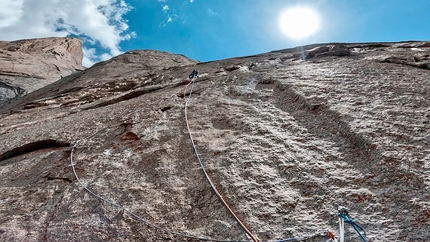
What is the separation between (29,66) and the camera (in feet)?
70.6

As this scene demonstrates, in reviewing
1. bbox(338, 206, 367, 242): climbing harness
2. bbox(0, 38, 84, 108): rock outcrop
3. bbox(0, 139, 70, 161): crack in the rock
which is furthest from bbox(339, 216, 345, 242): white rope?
bbox(0, 38, 84, 108): rock outcrop

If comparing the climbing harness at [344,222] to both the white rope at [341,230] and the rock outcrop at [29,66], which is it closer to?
the white rope at [341,230]

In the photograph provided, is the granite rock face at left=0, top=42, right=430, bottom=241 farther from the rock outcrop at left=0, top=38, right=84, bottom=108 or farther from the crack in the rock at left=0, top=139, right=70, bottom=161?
the rock outcrop at left=0, top=38, right=84, bottom=108

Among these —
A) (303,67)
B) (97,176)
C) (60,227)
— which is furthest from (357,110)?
(60,227)

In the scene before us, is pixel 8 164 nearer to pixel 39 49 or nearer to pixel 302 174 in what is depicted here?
pixel 302 174

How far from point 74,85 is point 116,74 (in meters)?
1.48

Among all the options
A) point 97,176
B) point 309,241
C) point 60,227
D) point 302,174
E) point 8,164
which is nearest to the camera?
point 309,241

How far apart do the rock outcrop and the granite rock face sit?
1244 centimetres

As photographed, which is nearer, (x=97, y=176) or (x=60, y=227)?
(x=60, y=227)

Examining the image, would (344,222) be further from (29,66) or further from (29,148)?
(29,66)

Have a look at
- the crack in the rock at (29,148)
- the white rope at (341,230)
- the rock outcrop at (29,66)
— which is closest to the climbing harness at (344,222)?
the white rope at (341,230)

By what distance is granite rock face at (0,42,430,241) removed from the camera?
3.08 metres

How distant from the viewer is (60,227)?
10.7 ft

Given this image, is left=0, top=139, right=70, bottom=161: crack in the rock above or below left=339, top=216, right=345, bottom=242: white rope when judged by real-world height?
above
